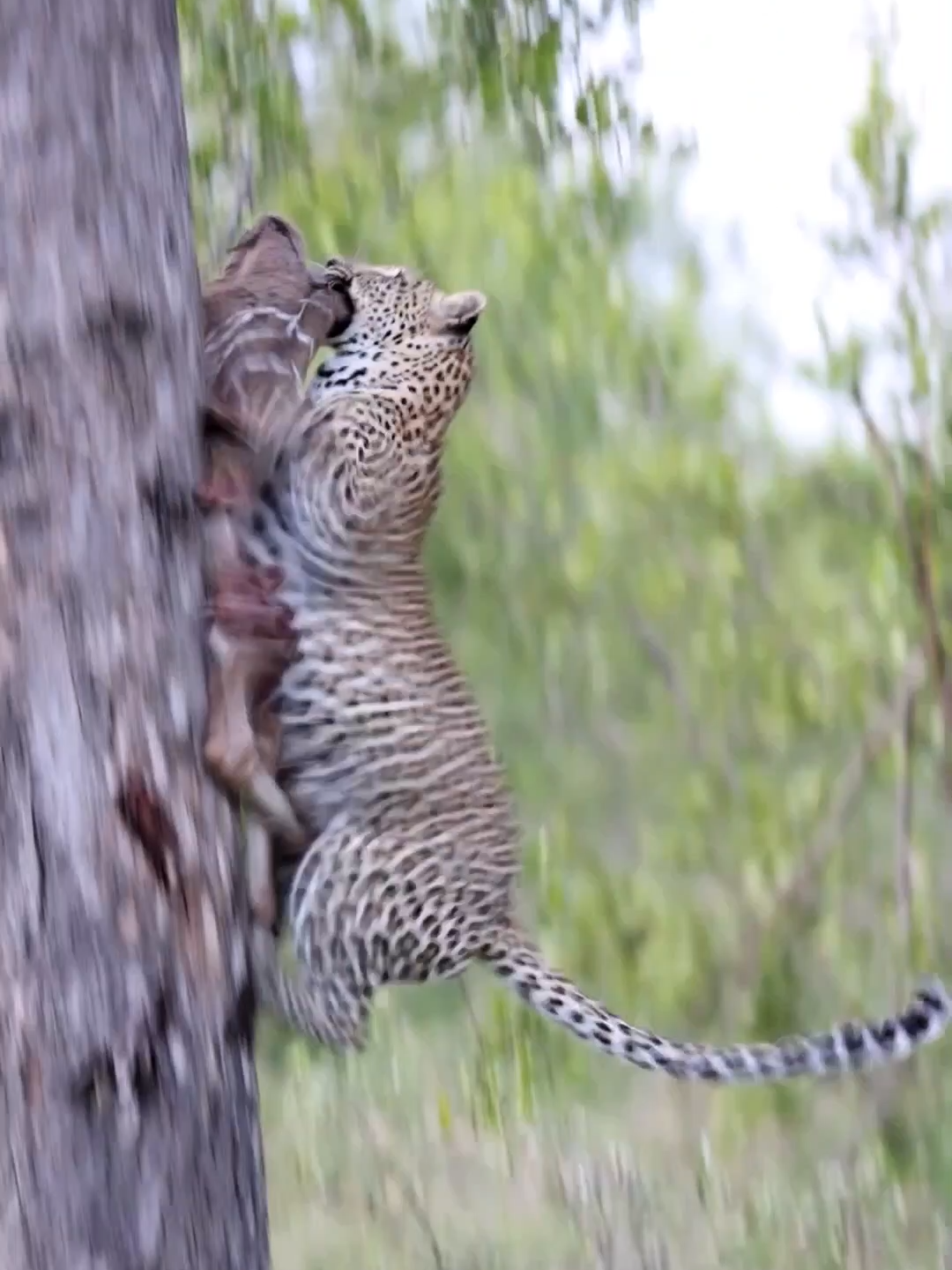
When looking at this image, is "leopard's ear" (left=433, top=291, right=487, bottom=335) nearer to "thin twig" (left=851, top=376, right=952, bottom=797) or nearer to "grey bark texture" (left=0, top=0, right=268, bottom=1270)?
"grey bark texture" (left=0, top=0, right=268, bottom=1270)

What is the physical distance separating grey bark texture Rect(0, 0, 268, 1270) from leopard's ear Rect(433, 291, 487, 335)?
657 mm

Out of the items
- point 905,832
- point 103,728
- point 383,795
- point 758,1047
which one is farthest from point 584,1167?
point 103,728

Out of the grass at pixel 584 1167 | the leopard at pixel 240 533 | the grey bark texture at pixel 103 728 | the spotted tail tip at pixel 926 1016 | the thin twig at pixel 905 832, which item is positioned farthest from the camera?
the thin twig at pixel 905 832

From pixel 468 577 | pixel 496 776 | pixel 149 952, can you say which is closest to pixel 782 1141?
pixel 468 577

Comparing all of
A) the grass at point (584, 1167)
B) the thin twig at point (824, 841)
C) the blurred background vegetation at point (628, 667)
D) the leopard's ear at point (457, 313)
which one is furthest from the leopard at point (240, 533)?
the thin twig at point (824, 841)

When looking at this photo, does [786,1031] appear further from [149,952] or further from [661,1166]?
[149,952]

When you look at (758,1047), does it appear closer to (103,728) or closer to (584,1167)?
(103,728)

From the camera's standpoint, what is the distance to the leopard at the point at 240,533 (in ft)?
4.83

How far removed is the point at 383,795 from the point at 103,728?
1.49ft

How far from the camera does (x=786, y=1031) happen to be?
3.15 meters

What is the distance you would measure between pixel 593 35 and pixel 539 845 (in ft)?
5.85

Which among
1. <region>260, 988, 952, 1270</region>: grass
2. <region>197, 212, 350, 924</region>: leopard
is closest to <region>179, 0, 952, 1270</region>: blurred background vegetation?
<region>260, 988, 952, 1270</region>: grass

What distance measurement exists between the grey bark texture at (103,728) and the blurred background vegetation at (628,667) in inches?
64.1

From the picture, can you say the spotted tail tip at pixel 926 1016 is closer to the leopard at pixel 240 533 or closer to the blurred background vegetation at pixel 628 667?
the leopard at pixel 240 533
